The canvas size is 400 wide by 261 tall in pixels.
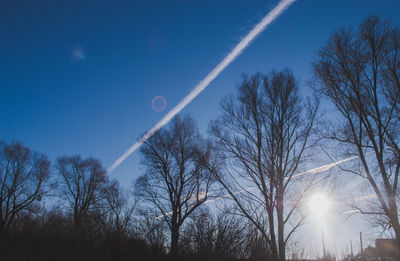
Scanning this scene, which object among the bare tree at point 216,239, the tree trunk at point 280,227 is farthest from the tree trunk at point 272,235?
the bare tree at point 216,239

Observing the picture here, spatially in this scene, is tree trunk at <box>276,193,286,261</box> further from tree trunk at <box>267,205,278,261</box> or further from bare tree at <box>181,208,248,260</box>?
bare tree at <box>181,208,248,260</box>

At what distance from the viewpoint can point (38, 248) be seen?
6055mm

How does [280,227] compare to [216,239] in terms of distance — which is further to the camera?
[280,227]

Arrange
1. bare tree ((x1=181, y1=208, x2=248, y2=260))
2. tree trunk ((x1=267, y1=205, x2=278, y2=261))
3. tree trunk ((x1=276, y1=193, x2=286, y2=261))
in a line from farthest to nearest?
1. tree trunk ((x1=276, y1=193, x2=286, y2=261))
2. tree trunk ((x1=267, y1=205, x2=278, y2=261))
3. bare tree ((x1=181, y1=208, x2=248, y2=260))

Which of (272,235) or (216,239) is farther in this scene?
(272,235)

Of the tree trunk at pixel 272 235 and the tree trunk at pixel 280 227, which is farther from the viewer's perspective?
the tree trunk at pixel 280 227

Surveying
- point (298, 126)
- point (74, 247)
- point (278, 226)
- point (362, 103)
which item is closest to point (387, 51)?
point (362, 103)

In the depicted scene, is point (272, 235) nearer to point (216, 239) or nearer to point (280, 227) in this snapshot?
point (280, 227)

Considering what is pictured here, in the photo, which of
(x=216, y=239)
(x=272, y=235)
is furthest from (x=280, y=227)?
(x=216, y=239)

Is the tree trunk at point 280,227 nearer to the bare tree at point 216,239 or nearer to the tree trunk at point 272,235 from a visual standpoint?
the tree trunk at point 272,235

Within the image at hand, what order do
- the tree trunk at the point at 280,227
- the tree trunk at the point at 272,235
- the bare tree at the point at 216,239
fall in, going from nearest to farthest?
the bare tree at the point at 216,239 < the tree trunk at the point at 272,235 < the tree trunk at the point at 280,227

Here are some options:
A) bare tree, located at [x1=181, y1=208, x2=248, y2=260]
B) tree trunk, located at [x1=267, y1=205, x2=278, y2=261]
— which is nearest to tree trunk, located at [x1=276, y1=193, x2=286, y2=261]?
tree trunk, located at [x1=267, y1=205, x2=278, y2=261]

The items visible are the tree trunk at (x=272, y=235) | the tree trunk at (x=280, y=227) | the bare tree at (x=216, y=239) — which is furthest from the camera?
the tree trunk at (x=280, y=227)

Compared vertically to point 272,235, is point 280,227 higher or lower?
higher
